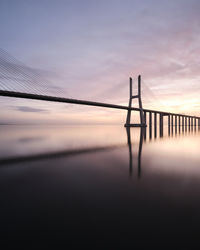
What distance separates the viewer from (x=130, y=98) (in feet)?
107

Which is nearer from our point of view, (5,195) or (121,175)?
(5,195)

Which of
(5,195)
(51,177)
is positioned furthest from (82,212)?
(51,177)

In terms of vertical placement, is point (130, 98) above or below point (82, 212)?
above

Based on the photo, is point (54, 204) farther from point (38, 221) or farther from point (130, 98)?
point (130, 98)

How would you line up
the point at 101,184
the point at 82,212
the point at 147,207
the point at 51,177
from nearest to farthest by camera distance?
the point at 82,212 < the point at 147,207 < the point at 101,184 < the point at 51,177

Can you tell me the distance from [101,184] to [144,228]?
146 centimetres

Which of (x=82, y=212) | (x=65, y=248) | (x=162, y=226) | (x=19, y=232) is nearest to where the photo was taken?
(x=65, y=248)

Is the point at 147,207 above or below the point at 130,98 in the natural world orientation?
below

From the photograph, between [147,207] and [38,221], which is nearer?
[38,221]

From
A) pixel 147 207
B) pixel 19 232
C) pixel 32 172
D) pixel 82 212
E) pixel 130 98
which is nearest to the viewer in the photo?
pixel 19 232

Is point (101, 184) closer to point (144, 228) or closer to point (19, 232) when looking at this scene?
A: point (144, 228)

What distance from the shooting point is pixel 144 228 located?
1.54 meters

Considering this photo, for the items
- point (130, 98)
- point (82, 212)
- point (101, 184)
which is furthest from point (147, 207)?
point (130, 98)

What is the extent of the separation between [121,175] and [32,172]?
95.4 inches
